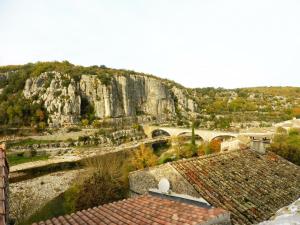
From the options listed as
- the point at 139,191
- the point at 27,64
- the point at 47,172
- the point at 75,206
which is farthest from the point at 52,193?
the point at 27,64

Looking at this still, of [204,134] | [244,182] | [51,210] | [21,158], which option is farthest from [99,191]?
[204,134]

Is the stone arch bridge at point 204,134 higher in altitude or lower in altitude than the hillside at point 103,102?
lower

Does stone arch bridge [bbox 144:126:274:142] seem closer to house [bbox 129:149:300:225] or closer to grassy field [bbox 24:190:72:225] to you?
house [bbox 129:149:300:225]

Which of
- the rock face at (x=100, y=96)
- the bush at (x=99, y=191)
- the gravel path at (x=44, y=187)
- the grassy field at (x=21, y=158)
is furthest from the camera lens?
the rock face at (x=100, y=96)

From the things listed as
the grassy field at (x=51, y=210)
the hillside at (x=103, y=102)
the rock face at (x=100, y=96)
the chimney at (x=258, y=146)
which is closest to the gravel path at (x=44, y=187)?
the grassy field at (x=51, y=210)

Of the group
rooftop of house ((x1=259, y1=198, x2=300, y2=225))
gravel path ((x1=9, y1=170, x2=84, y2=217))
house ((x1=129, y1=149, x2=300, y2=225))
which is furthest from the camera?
gravel path ((x1=9, y1=170, x2=84, y2=217))

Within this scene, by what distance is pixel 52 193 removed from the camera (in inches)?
1337

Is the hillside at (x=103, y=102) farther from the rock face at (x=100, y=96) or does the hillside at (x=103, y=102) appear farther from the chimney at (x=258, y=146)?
the chimney at (x=258, y=146)

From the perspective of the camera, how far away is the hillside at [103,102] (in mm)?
86500

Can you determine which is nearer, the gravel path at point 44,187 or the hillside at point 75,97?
the gravel path at point 44,187

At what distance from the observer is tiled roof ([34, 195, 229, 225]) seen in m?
6.73

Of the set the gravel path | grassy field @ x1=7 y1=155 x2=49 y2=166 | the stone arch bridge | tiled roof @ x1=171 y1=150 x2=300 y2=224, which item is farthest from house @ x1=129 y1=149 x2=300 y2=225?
grassy field @ x1=7 y1=155 x2=49 y2=166

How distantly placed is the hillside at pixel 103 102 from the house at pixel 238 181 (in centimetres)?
6432

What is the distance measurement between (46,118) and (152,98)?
45.7 meters
